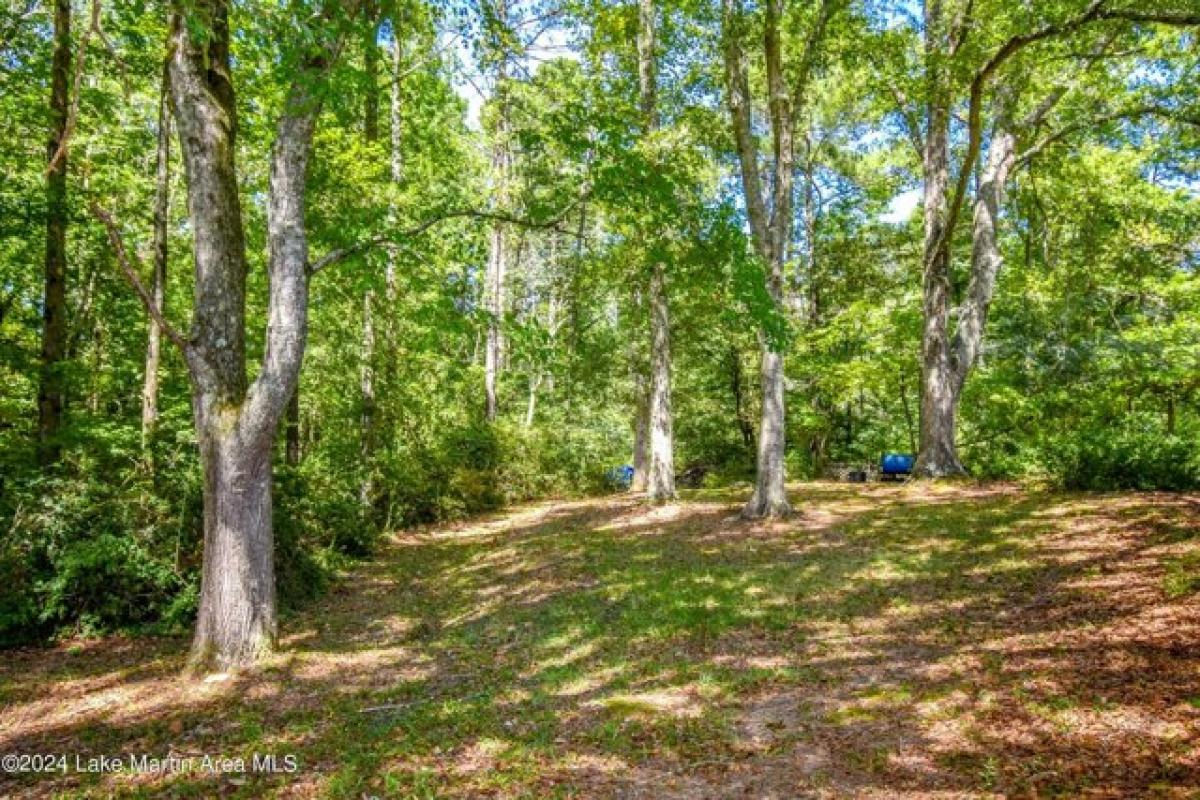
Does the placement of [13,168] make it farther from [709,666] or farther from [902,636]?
[902,636]

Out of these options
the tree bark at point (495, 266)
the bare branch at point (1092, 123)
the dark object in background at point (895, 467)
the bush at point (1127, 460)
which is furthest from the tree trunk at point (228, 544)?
the dark object in background at point (895, 467)

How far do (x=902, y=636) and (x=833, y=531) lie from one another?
4273 mm

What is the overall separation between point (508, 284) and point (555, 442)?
752cm

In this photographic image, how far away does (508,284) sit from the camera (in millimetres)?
23672

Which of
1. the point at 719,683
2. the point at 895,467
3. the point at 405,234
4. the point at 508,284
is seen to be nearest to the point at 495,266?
the point at 508,284

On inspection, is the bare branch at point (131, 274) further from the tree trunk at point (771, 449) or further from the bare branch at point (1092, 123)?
the bare branch at point (1092, 123)

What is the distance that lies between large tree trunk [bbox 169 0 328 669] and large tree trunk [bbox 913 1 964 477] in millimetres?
12405

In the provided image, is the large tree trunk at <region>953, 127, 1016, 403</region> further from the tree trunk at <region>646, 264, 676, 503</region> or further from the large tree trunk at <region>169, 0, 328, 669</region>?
the large tree trunk at <region>169, 0, 328, 669</region>

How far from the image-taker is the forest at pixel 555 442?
13.4 ft

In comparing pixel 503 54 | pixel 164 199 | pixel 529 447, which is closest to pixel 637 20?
pixel 503 54

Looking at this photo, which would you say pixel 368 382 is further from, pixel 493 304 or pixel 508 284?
pixel 508 284

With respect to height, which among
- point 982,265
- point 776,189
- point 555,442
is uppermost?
point 776,189

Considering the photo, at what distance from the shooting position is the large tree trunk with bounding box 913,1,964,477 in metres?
13.4

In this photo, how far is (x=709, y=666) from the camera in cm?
524
